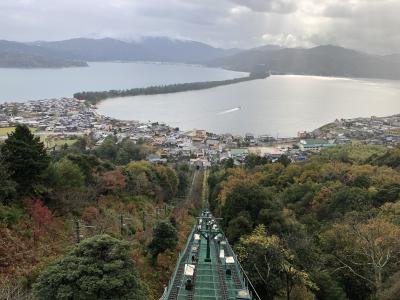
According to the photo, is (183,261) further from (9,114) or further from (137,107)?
(137,107)

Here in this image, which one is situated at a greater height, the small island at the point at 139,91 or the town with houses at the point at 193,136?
the small island at the point at 139,91

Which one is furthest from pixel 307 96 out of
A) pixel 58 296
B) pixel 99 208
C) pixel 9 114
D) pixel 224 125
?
pixel 58 296

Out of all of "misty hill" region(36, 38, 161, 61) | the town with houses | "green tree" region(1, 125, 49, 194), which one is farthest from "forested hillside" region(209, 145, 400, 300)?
"misty hill" region(36, 38, 161, 61)

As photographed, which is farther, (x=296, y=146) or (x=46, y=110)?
(x=46, y=110)

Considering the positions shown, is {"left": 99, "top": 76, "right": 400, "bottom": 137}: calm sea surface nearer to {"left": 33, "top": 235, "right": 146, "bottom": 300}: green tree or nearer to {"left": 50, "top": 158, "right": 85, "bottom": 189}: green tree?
{"left": 50, "top": 158, "right": 85, "bottom": 189}: green tree

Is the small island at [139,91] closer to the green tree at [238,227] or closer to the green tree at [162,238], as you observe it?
the green tree at [238,227]

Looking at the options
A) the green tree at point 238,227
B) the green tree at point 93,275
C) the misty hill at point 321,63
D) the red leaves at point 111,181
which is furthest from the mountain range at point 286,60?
the green tree at point 93,275
